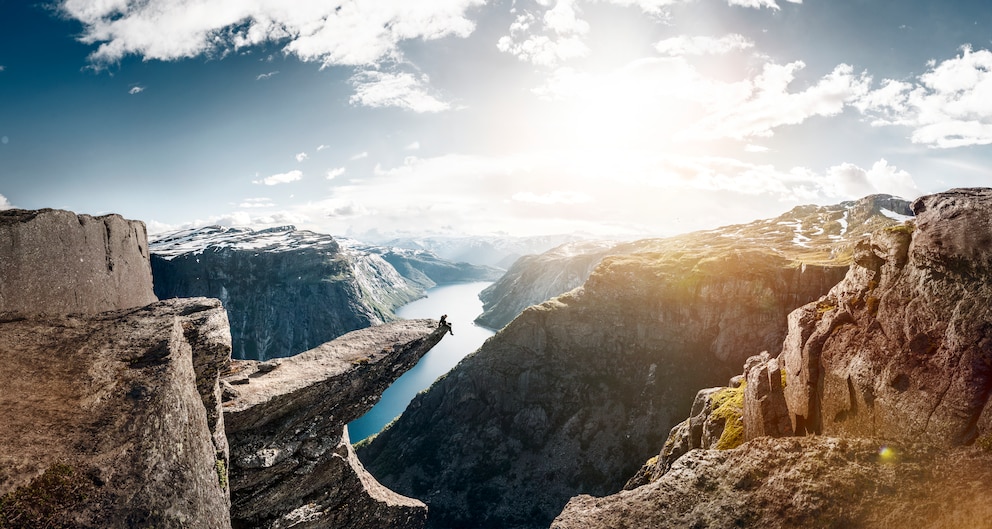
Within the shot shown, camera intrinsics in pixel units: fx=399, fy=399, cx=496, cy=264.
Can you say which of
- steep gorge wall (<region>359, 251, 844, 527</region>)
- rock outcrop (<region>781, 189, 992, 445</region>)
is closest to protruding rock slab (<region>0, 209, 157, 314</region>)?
rock outcrop (<region>781, 189, 992, 445</region>)

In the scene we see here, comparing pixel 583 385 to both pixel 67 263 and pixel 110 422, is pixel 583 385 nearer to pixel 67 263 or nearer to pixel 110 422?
pixel 67 263

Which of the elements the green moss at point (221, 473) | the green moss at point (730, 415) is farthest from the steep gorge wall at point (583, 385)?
the green moss at point (221, 473)

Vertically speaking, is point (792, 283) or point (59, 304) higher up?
point (59, 304)

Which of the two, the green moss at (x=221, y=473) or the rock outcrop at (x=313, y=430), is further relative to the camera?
the rock outcrop at (x=313, y=430)

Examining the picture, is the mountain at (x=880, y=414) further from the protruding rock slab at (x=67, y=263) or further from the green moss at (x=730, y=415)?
the protruding rock slab at (x=67, y=263)

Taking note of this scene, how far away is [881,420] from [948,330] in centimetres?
319

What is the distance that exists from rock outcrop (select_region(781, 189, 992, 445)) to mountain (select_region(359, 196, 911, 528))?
105201mm

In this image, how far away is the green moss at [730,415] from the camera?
18031 millimetres

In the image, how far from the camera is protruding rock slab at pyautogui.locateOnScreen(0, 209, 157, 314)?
9591 millimetres

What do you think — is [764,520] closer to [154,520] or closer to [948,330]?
[948,330]

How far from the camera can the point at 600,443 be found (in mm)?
123062

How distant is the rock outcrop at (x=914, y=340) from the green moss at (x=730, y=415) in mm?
3305

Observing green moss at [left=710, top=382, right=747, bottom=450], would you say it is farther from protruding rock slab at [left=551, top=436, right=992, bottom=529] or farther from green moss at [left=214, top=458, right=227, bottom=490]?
green moss at [left=214, top=458, right=227, bottom=490]

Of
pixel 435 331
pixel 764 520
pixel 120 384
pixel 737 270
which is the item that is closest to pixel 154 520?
pixel 120 384
